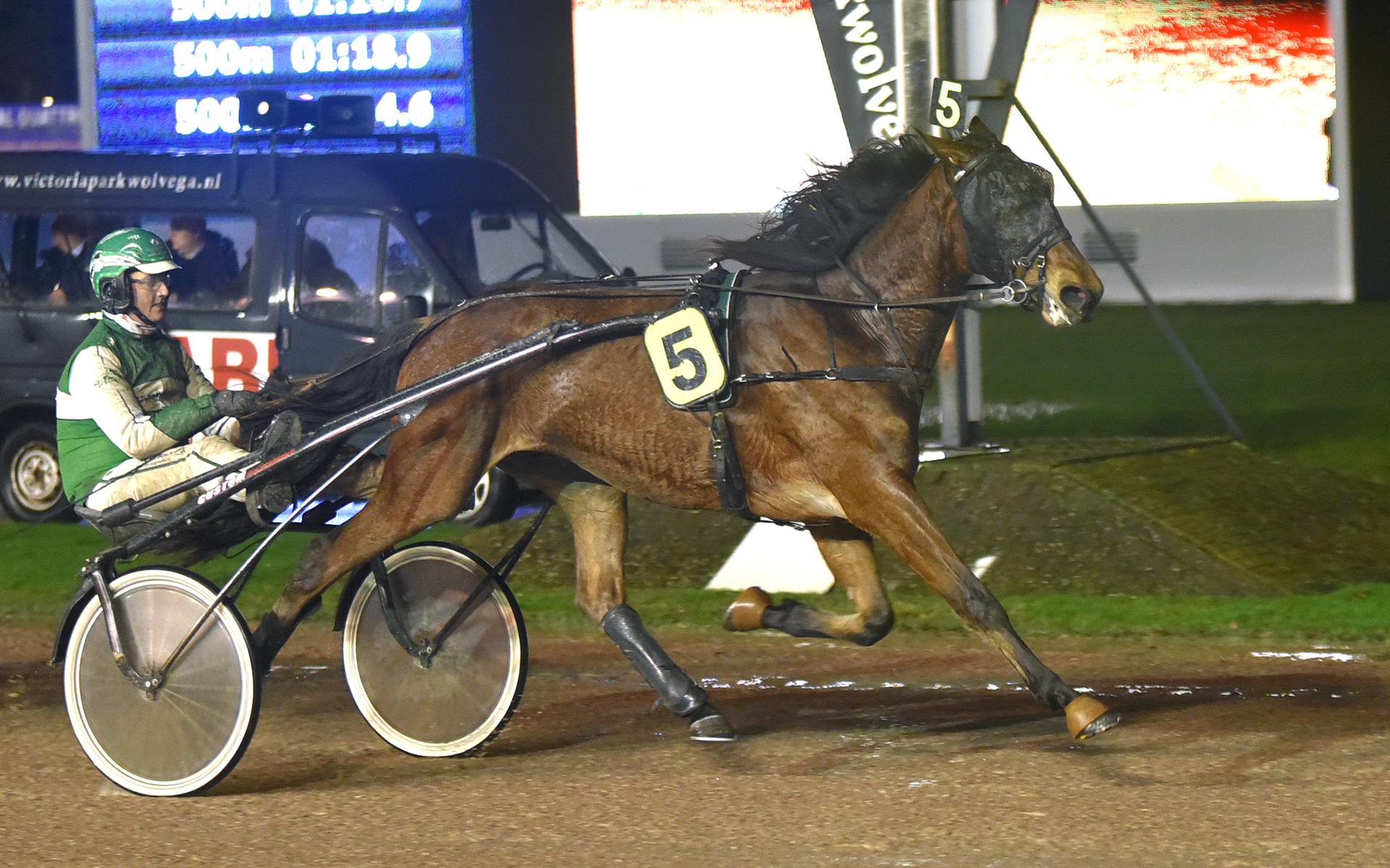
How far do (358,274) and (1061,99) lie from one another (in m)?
A: 11.1

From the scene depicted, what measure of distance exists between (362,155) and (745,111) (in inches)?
318

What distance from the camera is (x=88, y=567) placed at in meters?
5.68

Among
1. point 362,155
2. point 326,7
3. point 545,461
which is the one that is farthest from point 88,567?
point 326,7

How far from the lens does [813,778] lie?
217 inches

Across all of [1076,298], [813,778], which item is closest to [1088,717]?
[813,778]

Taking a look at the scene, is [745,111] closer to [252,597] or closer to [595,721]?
[252,597]

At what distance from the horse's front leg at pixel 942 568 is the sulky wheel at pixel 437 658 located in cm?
118

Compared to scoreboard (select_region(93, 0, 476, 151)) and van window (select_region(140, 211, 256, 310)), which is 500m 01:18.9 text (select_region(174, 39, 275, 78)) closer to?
scoreboard (select_region(93, 0, 476, 151))

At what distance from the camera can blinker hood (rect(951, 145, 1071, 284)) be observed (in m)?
5.65

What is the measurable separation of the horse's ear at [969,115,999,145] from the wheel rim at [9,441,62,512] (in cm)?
730

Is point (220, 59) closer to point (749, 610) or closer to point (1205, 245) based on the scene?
point (749, 610)

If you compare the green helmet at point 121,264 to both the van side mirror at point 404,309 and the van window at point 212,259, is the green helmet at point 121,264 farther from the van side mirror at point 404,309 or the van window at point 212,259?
the van window at point 212,259

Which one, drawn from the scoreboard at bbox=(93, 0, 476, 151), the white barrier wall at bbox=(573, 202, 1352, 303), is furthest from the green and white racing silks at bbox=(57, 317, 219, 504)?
the white barrier wall at bbox=(573, 202, 1352, 303)

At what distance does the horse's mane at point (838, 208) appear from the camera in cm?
609
